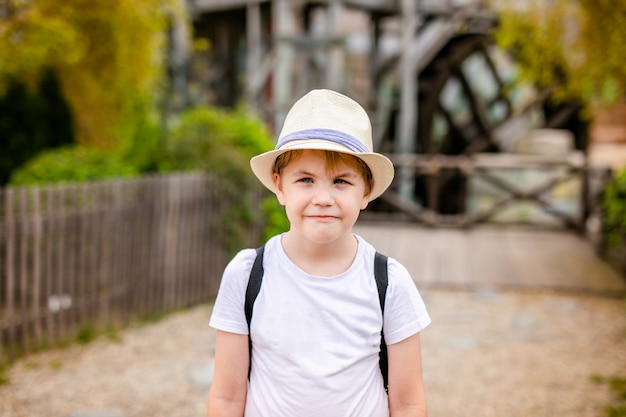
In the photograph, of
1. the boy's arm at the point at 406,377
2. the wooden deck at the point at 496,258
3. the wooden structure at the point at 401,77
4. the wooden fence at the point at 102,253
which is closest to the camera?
the boy's arm at the point at 406,377

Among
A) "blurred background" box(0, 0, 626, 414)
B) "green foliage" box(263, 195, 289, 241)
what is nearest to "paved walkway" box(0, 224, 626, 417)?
"blurred background" box(0, 0, 626, 414)

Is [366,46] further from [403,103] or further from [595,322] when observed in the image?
[595,322]

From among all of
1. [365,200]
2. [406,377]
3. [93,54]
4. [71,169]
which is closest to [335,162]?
[365,200]

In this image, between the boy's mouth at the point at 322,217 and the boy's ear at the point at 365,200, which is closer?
the boy's mouth at the point at 322,217

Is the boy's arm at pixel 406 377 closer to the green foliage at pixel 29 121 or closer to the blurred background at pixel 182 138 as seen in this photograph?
the blurred background at pixel 182 138

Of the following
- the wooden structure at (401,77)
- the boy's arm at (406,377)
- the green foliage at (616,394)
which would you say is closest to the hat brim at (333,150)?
the boy's arm at (406,377)

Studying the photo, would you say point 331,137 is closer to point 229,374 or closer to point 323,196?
point 323,196

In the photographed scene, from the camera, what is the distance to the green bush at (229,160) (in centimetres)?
666

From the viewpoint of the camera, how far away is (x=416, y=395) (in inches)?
71.5

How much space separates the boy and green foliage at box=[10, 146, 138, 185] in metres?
4.65

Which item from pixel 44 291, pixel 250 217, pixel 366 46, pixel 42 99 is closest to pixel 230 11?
pixel 366 46

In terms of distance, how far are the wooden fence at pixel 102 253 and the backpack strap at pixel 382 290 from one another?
3495 mm

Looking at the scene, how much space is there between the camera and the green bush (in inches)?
262

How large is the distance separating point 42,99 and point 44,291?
399 centimetres
